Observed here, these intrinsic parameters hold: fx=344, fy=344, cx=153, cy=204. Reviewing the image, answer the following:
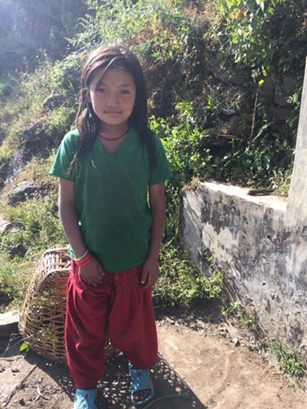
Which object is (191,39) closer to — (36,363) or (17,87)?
(36,363)

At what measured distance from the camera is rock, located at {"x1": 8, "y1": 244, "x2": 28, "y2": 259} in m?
4.07

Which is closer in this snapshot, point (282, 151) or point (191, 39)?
point (282, 151)

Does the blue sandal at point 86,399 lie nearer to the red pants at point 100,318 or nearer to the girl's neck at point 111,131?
the red pants at point 100,318

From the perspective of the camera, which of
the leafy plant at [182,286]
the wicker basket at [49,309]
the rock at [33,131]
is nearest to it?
the wicker basket at [49,309]

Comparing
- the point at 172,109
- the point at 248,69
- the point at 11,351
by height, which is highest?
the point at 248,69

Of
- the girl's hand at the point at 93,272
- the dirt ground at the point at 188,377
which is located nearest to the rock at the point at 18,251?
the dirt ground at the point at 188,377

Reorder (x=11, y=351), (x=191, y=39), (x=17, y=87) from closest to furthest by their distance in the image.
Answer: (x=11, y=351)
(x=191, y=39)
(x=17, y=87)

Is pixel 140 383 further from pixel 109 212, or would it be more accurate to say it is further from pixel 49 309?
pixel 109 212

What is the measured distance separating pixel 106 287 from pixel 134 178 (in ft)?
2.03

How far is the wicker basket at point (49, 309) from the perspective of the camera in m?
2.25

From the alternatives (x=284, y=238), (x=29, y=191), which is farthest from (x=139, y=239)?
(x=29, y=191)

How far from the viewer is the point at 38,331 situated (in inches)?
92.4

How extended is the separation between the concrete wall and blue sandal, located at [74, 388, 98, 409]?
1.20 meters

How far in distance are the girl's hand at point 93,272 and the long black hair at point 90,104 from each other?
1.71 feet
